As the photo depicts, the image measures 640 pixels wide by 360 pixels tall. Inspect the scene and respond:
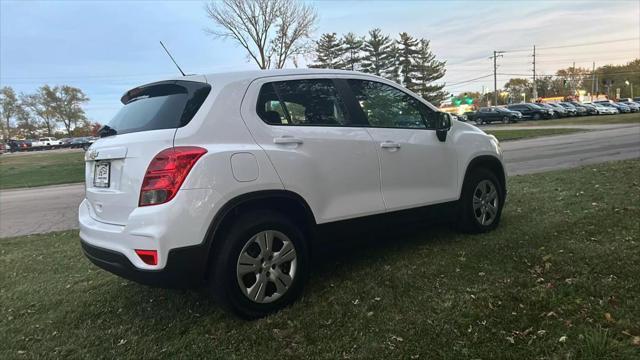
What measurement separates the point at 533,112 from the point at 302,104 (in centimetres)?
4454

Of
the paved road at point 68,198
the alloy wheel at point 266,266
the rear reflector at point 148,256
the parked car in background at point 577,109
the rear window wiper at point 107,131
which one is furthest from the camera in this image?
the parked car in background at point 577,109

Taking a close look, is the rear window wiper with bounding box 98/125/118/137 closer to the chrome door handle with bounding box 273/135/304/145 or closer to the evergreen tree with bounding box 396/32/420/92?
the chrome door handle with bounding box 273/135/304/145

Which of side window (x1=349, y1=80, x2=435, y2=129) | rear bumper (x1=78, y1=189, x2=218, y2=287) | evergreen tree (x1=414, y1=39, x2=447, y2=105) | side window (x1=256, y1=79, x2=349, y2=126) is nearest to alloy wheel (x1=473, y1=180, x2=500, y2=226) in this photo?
side window (x1=349, y1=80, x2=435, y2=129)

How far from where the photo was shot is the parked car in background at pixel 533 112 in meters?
43.0

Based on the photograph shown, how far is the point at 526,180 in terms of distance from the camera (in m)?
9.06

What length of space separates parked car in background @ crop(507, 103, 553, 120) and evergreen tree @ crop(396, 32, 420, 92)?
29116 millimetres

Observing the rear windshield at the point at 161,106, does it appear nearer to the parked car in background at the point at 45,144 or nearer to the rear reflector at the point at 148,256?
the rear reflector at the point at 148,256

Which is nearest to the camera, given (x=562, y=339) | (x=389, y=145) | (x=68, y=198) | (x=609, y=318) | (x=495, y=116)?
(x=562, y=339)

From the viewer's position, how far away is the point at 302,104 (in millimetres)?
3879

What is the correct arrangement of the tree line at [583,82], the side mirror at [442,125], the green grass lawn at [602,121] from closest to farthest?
the side mirror at [442,125] < the green grass lawn at [602,121] < the tree line at [583,82]

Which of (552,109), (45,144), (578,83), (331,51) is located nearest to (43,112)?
(45,144)

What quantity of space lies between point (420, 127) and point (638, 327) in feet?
8.08

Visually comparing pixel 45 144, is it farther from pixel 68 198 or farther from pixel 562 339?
pixel 562 339

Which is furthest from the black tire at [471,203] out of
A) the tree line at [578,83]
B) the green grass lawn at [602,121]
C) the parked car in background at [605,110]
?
the tree line at [578,83]
